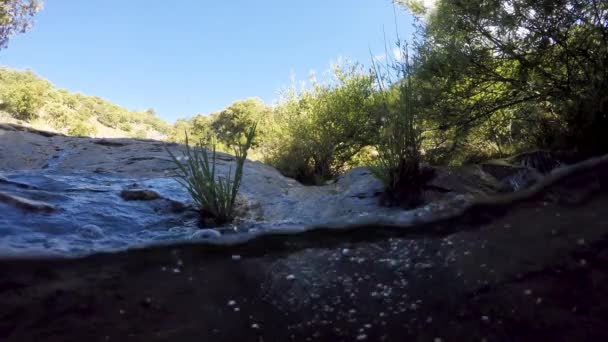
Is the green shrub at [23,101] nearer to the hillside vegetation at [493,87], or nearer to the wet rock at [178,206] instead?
the hillside vegetation at [493,87]

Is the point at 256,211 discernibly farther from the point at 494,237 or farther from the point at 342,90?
the point at 342,90

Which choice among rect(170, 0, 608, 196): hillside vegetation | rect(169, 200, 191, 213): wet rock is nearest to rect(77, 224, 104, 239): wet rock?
rect(169, 200, 191, 213): wet rock

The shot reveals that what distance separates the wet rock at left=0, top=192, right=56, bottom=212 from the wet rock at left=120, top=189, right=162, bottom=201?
1.02m

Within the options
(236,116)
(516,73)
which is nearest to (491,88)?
(516,73)

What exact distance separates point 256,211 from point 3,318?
10.6 ft

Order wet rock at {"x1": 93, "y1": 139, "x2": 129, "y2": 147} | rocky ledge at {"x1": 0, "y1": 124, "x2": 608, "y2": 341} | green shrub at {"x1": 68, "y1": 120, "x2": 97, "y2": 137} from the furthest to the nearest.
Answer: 1. green shrub at {"x1": 68, "y1": 120, "x2": 97, "y2": 137}
2. wet rock at {"x1": 93, "y1": 139, "x2": 129, "y2": 147}
3. rocky ledge at {"x1": 0, "y1": 124, "x2": 608, "y2": 341}

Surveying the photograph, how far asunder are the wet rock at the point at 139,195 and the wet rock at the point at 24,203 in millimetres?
1021

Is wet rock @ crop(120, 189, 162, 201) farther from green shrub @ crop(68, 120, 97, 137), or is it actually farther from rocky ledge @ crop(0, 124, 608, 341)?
green shrub @ crop(68, 120, 97, 137)

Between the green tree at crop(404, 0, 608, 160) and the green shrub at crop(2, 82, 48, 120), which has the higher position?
the green shrub at crop(2, 82, 48, 120)

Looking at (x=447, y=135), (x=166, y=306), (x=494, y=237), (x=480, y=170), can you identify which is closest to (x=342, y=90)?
(x=447, y=135)

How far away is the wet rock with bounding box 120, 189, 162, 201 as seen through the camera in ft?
19.2

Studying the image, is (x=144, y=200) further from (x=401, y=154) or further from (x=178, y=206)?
(x=401, y=154)

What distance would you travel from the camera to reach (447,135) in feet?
28.4

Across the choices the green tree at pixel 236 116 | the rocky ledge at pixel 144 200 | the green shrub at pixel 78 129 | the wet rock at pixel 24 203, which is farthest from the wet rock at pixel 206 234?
the green shrub at pixel 78 129
